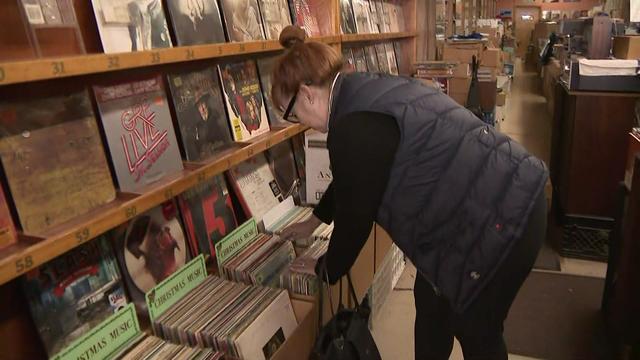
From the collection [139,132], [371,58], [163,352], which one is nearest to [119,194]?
[139,132]

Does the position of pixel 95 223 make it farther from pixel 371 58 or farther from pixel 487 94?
pixel 487 94

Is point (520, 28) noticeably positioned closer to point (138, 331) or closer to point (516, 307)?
point (516, 307)

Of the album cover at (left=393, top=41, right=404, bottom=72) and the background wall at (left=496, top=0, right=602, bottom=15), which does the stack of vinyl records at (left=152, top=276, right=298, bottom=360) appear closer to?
the album cover at (left=393, top=41, right=404, bottom=72)

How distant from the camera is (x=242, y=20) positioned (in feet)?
5.67

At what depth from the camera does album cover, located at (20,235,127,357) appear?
1.15m

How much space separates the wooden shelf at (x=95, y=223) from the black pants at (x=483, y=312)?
78 cm

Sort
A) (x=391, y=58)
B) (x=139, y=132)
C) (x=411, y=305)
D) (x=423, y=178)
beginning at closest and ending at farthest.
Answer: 1. (x=423, y=178)
2. (x=139, y=132)
3. (x=411, y=305)
4. (x=391, y=58)

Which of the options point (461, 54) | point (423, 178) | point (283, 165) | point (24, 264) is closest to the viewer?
point (24, 264)

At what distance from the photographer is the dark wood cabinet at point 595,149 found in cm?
282

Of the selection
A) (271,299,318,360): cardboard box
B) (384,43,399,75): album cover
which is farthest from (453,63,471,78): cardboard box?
(271,299,318,360): cardboard box

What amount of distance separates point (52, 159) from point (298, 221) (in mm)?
1017

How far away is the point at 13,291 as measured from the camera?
112cm

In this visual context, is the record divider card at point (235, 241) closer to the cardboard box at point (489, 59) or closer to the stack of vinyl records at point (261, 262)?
the stack of vinyl records at point (261, 262)

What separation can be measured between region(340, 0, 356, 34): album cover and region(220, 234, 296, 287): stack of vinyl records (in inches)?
50.5
